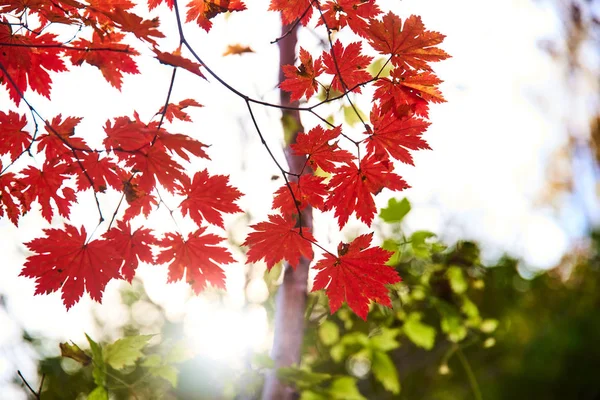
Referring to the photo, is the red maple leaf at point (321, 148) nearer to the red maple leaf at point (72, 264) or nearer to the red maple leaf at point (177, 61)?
the red maple leaf at point (177, 61)

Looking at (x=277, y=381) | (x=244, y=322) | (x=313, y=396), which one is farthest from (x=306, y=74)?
(x=244, y=322)

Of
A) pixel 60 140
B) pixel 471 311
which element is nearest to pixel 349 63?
pixel 60 140

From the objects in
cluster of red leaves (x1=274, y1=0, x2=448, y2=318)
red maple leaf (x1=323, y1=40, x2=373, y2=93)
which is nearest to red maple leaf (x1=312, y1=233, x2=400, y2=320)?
cluster of red leaves (x1=274, y1=0, x2=448, y2=318)

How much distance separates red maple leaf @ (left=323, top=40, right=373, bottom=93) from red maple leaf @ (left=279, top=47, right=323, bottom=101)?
0.11ft

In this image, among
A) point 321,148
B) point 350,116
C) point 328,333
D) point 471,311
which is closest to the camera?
point 321,148

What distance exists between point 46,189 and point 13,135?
0.18 metres

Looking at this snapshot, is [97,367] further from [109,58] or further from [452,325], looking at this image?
[452,325]

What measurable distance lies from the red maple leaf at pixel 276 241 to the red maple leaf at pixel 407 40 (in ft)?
1.52

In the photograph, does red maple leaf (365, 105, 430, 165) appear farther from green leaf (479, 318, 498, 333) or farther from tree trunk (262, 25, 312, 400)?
green leaf (479, 318, 498, 333)

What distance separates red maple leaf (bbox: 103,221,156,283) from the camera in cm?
104

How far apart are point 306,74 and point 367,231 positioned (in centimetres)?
43

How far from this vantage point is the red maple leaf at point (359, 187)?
3.32 ft

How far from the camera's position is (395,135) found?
100 cm

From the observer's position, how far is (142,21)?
84 centimetres
